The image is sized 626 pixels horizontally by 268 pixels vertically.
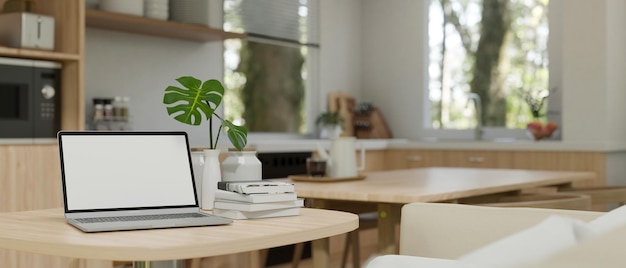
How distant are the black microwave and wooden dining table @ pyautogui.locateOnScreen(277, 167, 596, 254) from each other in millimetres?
1193

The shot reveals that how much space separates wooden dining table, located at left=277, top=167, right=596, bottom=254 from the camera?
269 centimetres

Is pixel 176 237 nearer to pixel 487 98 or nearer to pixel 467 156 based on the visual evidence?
pixel 467 156

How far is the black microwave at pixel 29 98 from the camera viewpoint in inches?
138

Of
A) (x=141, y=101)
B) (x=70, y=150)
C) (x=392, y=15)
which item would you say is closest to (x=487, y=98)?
(x=392, y=15)

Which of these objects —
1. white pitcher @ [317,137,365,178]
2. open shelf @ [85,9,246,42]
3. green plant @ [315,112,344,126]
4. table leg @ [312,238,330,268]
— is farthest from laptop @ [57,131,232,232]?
green plant @ [315,112,344,126]

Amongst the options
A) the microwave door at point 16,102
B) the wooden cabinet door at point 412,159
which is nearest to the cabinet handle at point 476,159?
the wooden cabinet door at point 412,159

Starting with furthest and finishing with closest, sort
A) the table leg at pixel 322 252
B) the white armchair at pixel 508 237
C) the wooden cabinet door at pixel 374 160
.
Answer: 1. the wooden cabinet door at pixel 374 160
2. the table leg at pixel 322 252
3. the white armchair at pixel 508 237

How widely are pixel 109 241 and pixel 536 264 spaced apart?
88 centimetres

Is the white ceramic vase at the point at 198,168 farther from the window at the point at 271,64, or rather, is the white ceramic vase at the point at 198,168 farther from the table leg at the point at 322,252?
the window at the point at 271,64

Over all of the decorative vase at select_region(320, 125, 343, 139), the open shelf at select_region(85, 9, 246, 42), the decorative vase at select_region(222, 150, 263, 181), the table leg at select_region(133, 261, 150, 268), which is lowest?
the table leg at select_region(133, 261, 150, 268)

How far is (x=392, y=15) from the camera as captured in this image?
646 cm

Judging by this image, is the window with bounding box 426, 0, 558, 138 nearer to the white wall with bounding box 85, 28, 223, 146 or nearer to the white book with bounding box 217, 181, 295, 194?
the white wall with bounding box 85, 28, 223, 146

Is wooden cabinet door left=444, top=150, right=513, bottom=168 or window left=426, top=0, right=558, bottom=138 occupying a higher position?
window left=426, top=0, right=558, bottom=138

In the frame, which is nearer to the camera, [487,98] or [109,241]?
[109,241]
